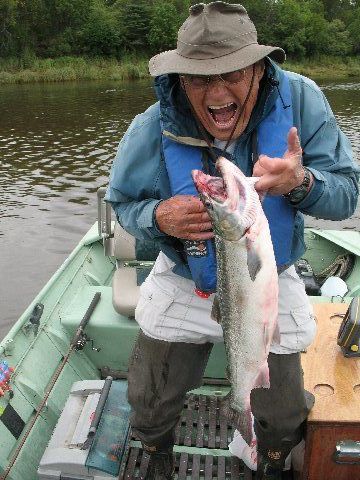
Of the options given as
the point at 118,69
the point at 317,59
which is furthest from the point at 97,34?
the point at 317,59

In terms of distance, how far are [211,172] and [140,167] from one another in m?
0.40

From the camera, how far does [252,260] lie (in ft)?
7.83

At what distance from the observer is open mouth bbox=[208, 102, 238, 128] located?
274cm

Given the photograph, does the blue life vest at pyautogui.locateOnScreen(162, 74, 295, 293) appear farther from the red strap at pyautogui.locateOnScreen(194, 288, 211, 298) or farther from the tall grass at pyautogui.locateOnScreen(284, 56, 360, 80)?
the tall grass at pyautogui.locateOnScreen(284, 56, 360, 80)

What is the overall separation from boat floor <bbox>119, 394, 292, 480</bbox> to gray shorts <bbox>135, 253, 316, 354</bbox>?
126 cm

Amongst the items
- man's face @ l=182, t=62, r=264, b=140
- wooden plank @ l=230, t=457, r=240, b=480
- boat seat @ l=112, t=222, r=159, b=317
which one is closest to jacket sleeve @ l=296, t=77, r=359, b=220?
man's face @ l=182, t=62, r=264, b=140

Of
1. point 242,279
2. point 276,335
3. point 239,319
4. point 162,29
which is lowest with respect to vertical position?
point 162,29

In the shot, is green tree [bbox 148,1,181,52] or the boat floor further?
green tree [bbox 148,1,181,52]

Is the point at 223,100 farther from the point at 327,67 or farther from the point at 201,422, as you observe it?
the point at 327,67

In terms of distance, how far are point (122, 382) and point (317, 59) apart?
65401 millimetres

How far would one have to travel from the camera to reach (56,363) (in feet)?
15.3

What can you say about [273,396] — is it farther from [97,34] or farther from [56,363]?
[97,34]

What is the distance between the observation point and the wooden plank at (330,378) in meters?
3.25

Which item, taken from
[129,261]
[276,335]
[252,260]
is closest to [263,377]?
[276,335]
